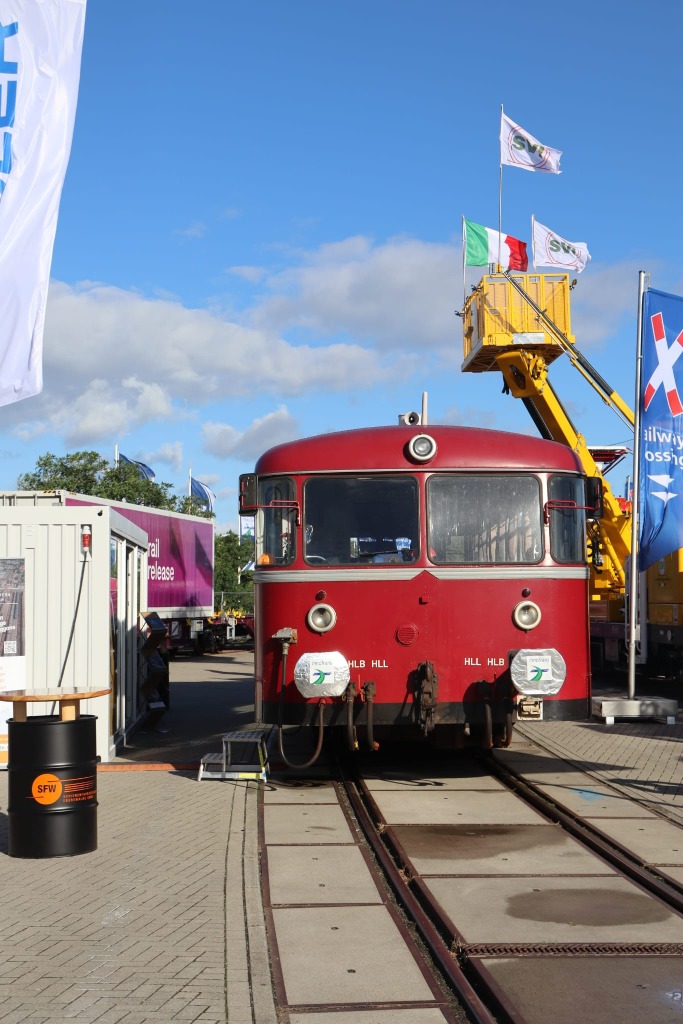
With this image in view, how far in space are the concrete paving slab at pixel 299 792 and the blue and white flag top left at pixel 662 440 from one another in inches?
213

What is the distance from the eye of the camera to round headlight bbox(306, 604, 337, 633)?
1029cm

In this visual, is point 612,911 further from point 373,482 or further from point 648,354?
point 648,354

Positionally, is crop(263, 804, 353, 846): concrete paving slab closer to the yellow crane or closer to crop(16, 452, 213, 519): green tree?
the yellow crane

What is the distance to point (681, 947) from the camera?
5.89 meters

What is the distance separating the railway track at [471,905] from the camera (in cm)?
522

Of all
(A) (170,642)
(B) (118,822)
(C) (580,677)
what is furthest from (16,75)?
(A) (170,642)

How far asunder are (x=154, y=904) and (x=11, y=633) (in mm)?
5701

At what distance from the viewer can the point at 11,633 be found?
11.9 meters

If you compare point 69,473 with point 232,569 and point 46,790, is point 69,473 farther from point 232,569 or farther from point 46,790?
point 46,790

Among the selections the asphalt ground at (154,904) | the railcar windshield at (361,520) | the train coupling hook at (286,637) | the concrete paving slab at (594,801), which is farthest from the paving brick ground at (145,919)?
the concrete paving slab at (594,801)

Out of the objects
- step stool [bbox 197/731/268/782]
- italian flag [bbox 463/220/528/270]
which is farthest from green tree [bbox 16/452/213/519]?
step stool [bbox 197/731/268/782]

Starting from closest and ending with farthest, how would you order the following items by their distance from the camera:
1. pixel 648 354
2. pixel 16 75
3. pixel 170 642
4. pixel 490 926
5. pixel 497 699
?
1. pixel 490 926
2. pixel 16 75
3. pixel 497 699
4. pixel 648 354
5. pixel 170 642

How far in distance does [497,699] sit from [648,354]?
20.5 ft

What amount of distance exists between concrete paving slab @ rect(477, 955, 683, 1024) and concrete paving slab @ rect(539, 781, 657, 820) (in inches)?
153
